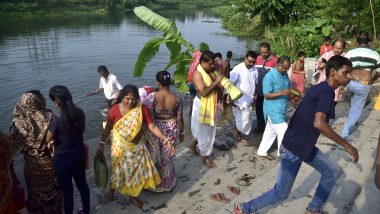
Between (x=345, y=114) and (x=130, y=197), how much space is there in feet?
17.6

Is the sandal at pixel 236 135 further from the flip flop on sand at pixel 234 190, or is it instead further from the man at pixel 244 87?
the flip flop on sand at pixel 234 190

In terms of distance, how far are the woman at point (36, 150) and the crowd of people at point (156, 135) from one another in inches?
0.4

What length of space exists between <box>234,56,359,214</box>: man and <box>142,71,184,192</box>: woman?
136 cm

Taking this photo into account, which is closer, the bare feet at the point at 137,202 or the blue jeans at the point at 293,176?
the blue jeans at the point at 293,176

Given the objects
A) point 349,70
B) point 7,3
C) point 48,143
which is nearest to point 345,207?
point 349,70

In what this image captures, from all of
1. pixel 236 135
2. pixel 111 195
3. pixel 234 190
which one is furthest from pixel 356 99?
pixel 111 195

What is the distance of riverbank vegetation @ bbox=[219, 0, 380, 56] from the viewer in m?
14.6

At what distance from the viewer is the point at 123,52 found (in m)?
20.6

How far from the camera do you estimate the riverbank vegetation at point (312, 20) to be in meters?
14.6

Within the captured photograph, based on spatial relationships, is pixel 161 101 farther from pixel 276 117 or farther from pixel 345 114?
pixel 345 114

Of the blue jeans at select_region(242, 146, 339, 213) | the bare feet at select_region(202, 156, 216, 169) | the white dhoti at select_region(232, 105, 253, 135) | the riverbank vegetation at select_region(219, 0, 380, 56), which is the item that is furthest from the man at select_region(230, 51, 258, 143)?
the riverbank vegetation at select_region(219, 0, 380, 56)

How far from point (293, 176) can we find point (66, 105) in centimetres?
246

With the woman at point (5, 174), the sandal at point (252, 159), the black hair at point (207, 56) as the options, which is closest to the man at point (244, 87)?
the sandal at point (252, 159)

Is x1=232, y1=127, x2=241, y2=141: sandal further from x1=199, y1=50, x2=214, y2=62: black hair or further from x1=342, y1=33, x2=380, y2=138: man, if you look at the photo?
x1=199, y1=50, x2=214, y2=62: black hair
